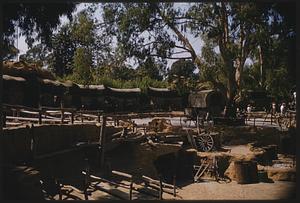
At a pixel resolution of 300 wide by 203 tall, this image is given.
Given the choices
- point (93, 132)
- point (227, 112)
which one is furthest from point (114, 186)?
point (227, 112)

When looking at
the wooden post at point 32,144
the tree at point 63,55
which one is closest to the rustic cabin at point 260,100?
the tree at point 63,55

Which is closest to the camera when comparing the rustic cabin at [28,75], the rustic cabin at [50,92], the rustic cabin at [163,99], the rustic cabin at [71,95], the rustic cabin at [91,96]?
the rustic cabin at [28,75]

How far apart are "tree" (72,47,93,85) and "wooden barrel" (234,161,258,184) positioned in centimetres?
1123

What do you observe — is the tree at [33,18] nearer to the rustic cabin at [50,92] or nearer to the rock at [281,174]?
the rock at [281,174]

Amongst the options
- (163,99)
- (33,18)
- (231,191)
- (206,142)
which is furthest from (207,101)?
(33,18)

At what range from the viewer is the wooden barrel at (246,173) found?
1501 centimetres

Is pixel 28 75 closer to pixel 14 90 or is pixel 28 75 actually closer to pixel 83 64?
pixel 14 90

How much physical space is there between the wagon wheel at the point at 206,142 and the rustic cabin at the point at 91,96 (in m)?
9.92

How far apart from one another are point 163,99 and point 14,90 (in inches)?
550

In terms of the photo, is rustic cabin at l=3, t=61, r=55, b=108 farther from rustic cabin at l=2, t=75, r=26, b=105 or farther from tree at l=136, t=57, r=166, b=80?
tree at l=136, t=57, r=166, b=80

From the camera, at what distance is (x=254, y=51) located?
22.5m

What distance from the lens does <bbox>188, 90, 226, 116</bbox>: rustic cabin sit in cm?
2467

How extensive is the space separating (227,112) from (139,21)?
7.13m

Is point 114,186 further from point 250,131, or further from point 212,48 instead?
point 212,48
